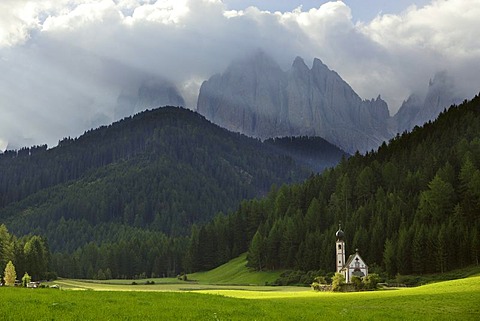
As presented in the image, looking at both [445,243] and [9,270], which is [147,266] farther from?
[445,243]

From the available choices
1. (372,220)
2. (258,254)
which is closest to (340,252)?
(372,220)

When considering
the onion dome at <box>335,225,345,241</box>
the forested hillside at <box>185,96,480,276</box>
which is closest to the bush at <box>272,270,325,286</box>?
the forested hillside at <box>185,96,480,276</box>

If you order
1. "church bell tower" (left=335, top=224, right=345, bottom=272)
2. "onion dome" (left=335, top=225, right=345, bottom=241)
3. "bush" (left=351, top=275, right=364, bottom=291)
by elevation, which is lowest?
"bush" (left=351, top=275, right=364, bottom=291)

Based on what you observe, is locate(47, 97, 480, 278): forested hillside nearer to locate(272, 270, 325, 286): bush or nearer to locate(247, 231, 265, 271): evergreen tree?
locate(247, 231, 265, 271): evergreen tree

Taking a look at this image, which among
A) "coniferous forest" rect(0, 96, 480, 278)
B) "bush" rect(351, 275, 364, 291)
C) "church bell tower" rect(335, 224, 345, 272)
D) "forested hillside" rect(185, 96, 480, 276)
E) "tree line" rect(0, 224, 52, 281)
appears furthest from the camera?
"tree line" rect(0, 224, 52, 281)

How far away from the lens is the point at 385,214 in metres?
124

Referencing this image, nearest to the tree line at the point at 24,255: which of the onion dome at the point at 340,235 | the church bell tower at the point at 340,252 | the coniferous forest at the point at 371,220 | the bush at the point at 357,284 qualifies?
the coniferous forest at the point at 371,220

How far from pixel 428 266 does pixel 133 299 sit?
265 ft

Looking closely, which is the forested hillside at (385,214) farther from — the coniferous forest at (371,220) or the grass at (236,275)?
the grass at (236,275)

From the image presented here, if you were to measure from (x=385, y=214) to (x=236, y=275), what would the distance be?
4729 cm

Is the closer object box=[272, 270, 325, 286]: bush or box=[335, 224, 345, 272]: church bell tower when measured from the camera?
box=[335, 224, 345, 272]: church bell tower

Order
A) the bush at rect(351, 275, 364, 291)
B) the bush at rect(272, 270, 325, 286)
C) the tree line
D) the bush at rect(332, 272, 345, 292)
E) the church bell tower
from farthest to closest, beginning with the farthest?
the tree line, the bush at rect(272, 270, 325, 286), the church bell tower, the bush at rect(332, 272, 345, 292), the bush at rect(351, 275, 364, 291)

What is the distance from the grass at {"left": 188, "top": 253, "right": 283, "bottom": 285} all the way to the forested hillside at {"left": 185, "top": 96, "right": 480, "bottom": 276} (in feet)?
15.6

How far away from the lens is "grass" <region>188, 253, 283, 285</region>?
137m
